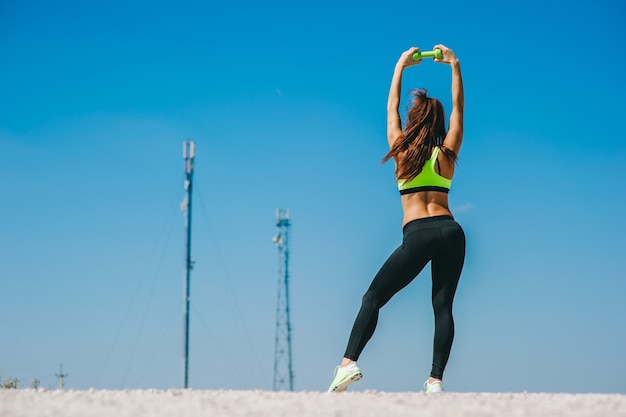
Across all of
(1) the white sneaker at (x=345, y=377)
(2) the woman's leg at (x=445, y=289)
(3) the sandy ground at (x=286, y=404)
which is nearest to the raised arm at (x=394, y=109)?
(2) the woman's leg at (x=445, y=289)

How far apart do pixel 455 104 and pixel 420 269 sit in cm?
143

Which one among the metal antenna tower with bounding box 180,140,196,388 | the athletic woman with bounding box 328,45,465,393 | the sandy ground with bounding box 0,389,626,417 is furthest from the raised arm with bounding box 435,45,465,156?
the metal antenna tower with bounding box 180,140,196,388

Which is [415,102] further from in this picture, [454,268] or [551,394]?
[551,394]

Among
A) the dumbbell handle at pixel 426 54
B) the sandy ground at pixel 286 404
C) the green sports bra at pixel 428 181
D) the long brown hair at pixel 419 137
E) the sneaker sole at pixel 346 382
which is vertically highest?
the dumbbell handle at pixel 426 54

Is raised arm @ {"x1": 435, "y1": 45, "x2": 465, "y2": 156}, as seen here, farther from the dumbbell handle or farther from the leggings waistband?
the leggings waistband

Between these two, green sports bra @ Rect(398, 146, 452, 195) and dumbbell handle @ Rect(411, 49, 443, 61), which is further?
dumbbell handle @ Rect(411, 49, 443, 61)

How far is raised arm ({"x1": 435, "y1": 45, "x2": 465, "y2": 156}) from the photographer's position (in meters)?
6.59

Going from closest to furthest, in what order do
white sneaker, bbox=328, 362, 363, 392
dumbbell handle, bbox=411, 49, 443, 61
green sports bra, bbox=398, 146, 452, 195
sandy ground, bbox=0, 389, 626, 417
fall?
sandy ground, bbox=0, 389, 626, 417 < white sneaker, bbox=328, 362, 363, 392 < green sports bra, bbox=398, 146, 452, 195 < dumbbell handle, bbox=411, 49, 443, 61

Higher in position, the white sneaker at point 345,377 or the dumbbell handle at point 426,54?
the dumbbell handle at point 426,54

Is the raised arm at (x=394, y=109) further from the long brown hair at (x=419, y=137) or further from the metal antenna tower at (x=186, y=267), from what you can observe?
the metal antenna tower at (x=186, y=267)

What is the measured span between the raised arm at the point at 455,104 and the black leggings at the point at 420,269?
2.16ft

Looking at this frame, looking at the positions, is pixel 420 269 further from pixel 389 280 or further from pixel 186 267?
pixel 186 267

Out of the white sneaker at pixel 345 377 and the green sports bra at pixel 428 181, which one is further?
the green sports bra at pixel 428 181

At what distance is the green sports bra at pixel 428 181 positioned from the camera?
638cm
